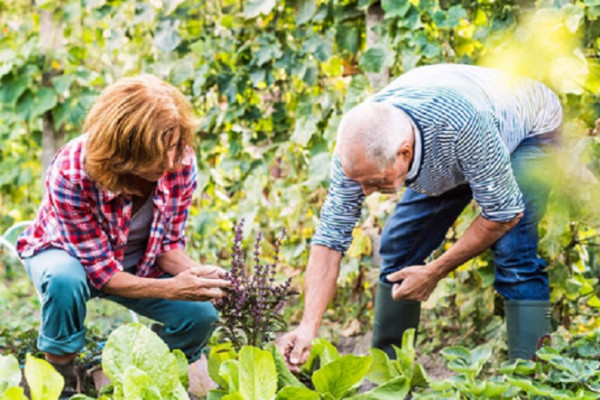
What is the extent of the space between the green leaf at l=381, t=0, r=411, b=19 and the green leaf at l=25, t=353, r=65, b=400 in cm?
185

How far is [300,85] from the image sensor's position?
3.54 m

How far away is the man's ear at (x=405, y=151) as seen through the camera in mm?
1888

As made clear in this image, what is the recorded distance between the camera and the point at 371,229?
3.21 metres

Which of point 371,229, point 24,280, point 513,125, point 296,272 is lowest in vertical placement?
point 24,280

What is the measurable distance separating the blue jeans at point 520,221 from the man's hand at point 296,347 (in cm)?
60

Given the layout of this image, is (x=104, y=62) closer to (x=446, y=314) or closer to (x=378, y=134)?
(x=446, y=314)

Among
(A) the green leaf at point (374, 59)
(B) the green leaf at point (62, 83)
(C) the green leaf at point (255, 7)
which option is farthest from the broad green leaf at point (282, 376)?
(B) the green leaf at point (62, 83)

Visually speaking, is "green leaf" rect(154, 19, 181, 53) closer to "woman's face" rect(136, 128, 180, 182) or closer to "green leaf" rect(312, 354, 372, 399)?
"woman's face" rect(136, 128, 180, 182)

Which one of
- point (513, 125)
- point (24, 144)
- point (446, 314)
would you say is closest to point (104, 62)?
point (24, 144)

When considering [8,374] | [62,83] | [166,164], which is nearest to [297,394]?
[8,374]

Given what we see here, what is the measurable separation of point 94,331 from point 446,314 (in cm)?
158

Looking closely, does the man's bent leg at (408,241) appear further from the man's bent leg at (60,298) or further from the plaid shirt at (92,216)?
the man's bent leg at (60,298)

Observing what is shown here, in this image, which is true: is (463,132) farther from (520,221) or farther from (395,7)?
(395,7)

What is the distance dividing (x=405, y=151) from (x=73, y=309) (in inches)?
41.1
